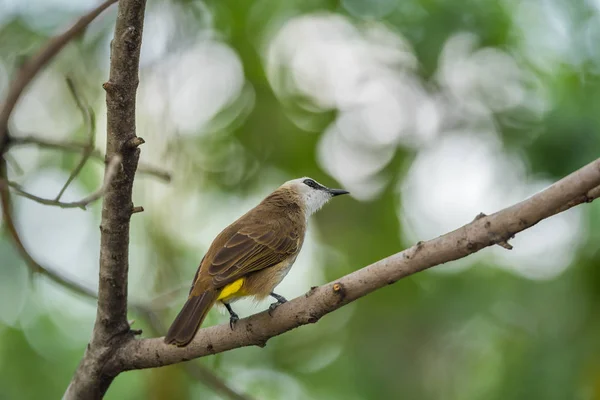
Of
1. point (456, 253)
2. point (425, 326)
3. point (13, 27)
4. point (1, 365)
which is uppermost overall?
point (13, 27)

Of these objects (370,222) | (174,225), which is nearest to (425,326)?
(370,222)

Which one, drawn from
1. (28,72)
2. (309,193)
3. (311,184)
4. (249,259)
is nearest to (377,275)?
(28,72)

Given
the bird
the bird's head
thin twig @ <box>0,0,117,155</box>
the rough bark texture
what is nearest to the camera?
thin twig @ <box>0,0,117,155</box>

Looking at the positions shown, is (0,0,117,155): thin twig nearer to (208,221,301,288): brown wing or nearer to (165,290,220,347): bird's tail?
(165,290,220,347): bird's tail

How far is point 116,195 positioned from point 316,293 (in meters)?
0.94

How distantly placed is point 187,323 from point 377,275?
110cm

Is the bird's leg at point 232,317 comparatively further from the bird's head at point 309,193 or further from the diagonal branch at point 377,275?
the bird's head at point 309,193

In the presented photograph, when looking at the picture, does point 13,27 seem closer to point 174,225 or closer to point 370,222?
point 174,225

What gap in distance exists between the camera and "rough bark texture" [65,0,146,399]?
2729 millimetres

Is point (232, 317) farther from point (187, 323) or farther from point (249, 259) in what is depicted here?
point (249, 259)

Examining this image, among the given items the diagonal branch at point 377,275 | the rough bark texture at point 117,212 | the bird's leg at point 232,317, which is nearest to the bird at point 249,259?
the bird's leg at point 232,317

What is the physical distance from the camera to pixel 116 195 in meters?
3.05

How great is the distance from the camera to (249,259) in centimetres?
437

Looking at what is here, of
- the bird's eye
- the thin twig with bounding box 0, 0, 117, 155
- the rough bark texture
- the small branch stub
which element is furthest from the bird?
the thin twig with bounding box 0, 0, 117, 155
